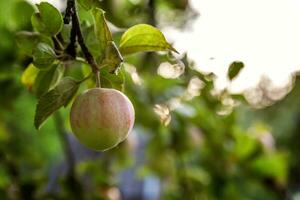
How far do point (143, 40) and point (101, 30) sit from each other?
1.6 inches

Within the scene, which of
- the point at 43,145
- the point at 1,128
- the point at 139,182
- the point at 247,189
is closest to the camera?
the point at 1,128

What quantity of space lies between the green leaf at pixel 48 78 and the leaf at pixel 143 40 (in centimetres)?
6

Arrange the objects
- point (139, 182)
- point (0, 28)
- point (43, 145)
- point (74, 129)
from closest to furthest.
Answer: point (74, 129), point (0, 28), point (43, 145), point (139, 182)

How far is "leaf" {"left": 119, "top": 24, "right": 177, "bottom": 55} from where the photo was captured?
0.47m

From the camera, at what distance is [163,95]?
1.08m

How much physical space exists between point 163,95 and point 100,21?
2.08 feet

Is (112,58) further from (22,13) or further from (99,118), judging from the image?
(22,13)

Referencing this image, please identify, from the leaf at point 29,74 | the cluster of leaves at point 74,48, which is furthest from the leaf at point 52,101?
the leaf at point 29,74

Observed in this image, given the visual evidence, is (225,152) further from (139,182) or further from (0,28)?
(139,182)

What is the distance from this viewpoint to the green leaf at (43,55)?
471 mm

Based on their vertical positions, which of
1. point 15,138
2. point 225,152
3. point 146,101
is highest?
point 146,101

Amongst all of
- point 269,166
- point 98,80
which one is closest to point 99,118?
point 98,80

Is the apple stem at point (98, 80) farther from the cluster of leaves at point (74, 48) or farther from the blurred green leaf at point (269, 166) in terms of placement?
the blurred green leaf at point (269, 166)

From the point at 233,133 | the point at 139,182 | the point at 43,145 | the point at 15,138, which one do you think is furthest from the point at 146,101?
the point at 139,182
